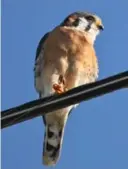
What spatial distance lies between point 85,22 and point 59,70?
4.67 feet

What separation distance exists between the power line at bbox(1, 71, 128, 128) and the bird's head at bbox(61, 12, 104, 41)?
3.92 meters

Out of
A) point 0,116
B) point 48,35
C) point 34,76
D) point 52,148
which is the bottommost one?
point 0,116

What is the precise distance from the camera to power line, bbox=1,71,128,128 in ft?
9.01

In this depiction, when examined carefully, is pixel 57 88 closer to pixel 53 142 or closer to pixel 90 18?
pixel 53 142

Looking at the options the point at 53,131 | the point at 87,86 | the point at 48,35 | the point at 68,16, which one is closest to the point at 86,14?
the point at 68,16

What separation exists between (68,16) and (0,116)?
15.2 ft

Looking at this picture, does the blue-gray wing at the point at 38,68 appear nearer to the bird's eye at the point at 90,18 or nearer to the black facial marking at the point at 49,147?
the black facial marking at the point at 49,147

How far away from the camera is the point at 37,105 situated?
2.84 metres

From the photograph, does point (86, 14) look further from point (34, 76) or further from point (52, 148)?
point (52, 148)

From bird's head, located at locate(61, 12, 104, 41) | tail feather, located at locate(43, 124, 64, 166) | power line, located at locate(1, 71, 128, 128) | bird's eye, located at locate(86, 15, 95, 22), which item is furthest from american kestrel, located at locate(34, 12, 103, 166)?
power line, located at locate(1, 71, 128, 128)

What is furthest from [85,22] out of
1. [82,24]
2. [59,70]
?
[59,70]

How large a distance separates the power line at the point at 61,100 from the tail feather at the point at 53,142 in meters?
2.61

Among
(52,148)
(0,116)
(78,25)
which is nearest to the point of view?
(0,116)

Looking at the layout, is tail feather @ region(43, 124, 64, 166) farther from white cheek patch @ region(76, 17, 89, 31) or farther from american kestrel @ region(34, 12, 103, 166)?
white cheek patch @ region(76, 17, 89, 31)
